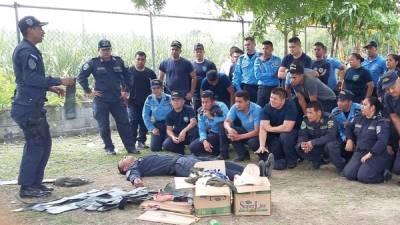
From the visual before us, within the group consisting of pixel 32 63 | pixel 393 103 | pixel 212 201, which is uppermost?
pixel 32 63

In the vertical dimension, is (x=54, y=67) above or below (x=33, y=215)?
above

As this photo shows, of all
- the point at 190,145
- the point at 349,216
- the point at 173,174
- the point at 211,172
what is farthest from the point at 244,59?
the point at 349,216

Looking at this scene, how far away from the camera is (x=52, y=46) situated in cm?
915

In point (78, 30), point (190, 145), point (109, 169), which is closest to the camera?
point (109, 169)

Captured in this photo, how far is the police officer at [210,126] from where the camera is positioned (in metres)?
7.00

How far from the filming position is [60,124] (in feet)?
30.2

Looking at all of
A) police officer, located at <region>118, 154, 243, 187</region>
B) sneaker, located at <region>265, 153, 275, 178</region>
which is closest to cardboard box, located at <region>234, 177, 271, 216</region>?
police officer, located at <region>118, 154, 243, 187</region>

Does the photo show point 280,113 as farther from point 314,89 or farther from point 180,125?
point 180,125

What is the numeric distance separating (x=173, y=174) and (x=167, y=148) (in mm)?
Answer: 1484

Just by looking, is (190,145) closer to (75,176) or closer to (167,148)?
(167,148)

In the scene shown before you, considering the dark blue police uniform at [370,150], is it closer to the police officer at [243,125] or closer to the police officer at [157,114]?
the police officer at [243,125]

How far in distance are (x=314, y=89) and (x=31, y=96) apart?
3.62 meters

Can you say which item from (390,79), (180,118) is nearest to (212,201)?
(390,79)

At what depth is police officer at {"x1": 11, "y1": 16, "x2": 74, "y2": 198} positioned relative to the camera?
505 centimetres
